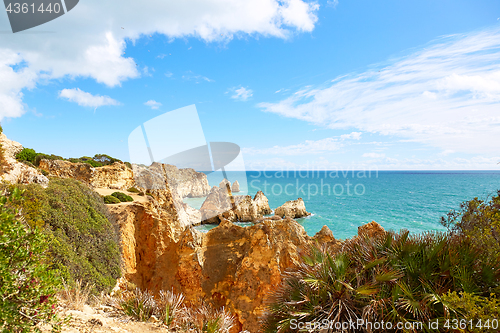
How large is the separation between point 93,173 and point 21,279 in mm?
A: 27603

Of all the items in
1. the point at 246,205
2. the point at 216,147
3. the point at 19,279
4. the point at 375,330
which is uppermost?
the point at 216,147

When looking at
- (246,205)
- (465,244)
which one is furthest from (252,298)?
(246,205)

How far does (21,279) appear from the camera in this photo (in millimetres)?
3139

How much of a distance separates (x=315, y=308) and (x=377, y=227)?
7494mm

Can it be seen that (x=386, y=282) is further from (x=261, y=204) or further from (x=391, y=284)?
(x=261, y=204)

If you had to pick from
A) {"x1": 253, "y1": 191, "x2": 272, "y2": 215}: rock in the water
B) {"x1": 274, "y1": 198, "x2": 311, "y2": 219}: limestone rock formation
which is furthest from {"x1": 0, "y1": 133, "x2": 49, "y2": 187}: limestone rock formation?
{"x1": 274, "y1": 198, "x2": 311, "y2": 219}: limestone rock formation

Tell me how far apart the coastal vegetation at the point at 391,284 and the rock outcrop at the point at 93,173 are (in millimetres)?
24479

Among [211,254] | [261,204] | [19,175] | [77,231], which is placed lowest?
[261,204]

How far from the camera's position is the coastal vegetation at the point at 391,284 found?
4.09 meters

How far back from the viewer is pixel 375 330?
4191mm

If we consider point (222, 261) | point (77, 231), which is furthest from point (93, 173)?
point (222, 261)

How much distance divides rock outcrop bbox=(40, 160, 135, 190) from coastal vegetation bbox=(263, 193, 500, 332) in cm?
2448

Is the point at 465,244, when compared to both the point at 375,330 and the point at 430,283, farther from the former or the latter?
the point at 375,330

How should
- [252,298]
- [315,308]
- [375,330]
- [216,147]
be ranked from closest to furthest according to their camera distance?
[375,330] → [315,308] → [252,298] → [216,147]
